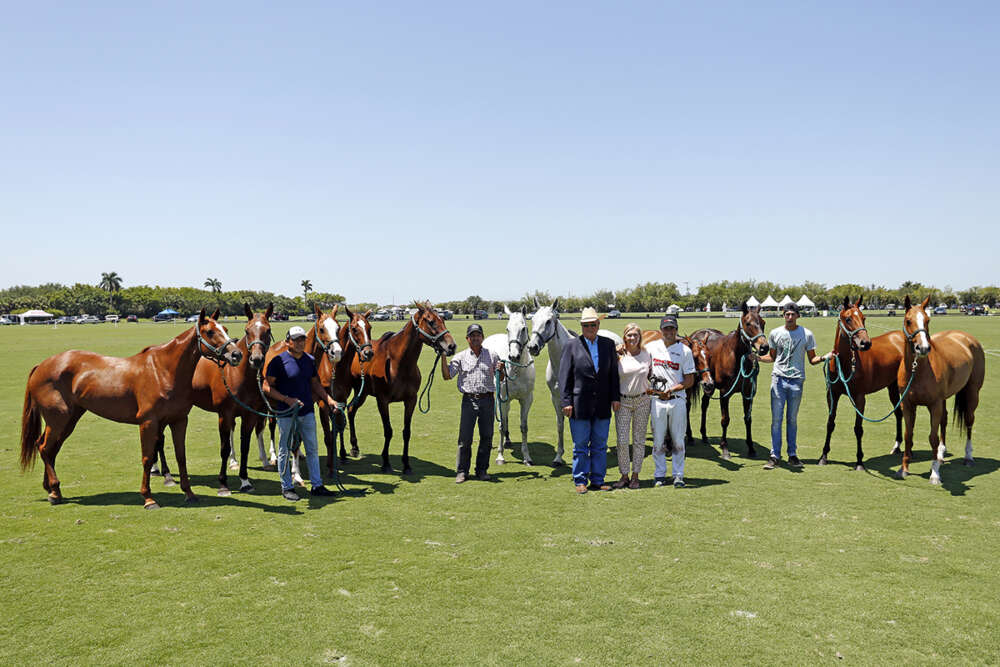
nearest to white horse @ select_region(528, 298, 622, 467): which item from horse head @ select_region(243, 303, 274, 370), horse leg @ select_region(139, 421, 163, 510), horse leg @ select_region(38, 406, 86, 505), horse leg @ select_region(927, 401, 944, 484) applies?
horse head @ select_region(243, 303, 274, 370)

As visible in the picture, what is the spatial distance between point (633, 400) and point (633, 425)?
37cm

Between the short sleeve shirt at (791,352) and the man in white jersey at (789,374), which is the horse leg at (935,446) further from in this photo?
the short sleeve shirt at (791,352)

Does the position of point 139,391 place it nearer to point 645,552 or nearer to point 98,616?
point 98,616

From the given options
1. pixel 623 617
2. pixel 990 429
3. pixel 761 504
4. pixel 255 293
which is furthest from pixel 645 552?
pixel 255 293

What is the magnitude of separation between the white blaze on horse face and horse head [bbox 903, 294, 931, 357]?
749 centimetres

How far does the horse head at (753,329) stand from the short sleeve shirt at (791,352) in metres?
0.14

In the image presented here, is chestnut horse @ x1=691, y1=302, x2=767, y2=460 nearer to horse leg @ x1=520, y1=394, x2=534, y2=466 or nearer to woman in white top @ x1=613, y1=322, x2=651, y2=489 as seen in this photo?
woman in white top @ x1=613, y1=322, x2=651, y2=489

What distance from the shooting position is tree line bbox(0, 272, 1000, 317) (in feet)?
450

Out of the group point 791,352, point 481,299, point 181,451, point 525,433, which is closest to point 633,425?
point 525,433

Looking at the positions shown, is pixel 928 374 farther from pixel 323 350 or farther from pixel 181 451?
pixel 181 451

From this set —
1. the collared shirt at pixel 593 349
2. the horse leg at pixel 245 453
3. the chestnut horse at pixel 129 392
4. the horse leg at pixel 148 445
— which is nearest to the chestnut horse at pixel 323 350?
the horse leg at pixel 245 453

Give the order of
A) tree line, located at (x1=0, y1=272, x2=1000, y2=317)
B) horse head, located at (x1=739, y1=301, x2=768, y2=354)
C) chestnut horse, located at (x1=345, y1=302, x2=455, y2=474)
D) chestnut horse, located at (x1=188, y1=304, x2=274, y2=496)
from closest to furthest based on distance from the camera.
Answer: chestnut horse, located at (x1=188, y1=304, x2=274, y2=496)
chestnut horse, located at (x1=345, y1=302, x2=455, y2=474)
horse head, located at (x1=739, y1=301, x2=768, y2=354)
tree line, located at (x1=0, y1=272, x2=1000, y2=317)

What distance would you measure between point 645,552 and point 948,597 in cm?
236

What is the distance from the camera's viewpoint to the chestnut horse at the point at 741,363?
375 inches
